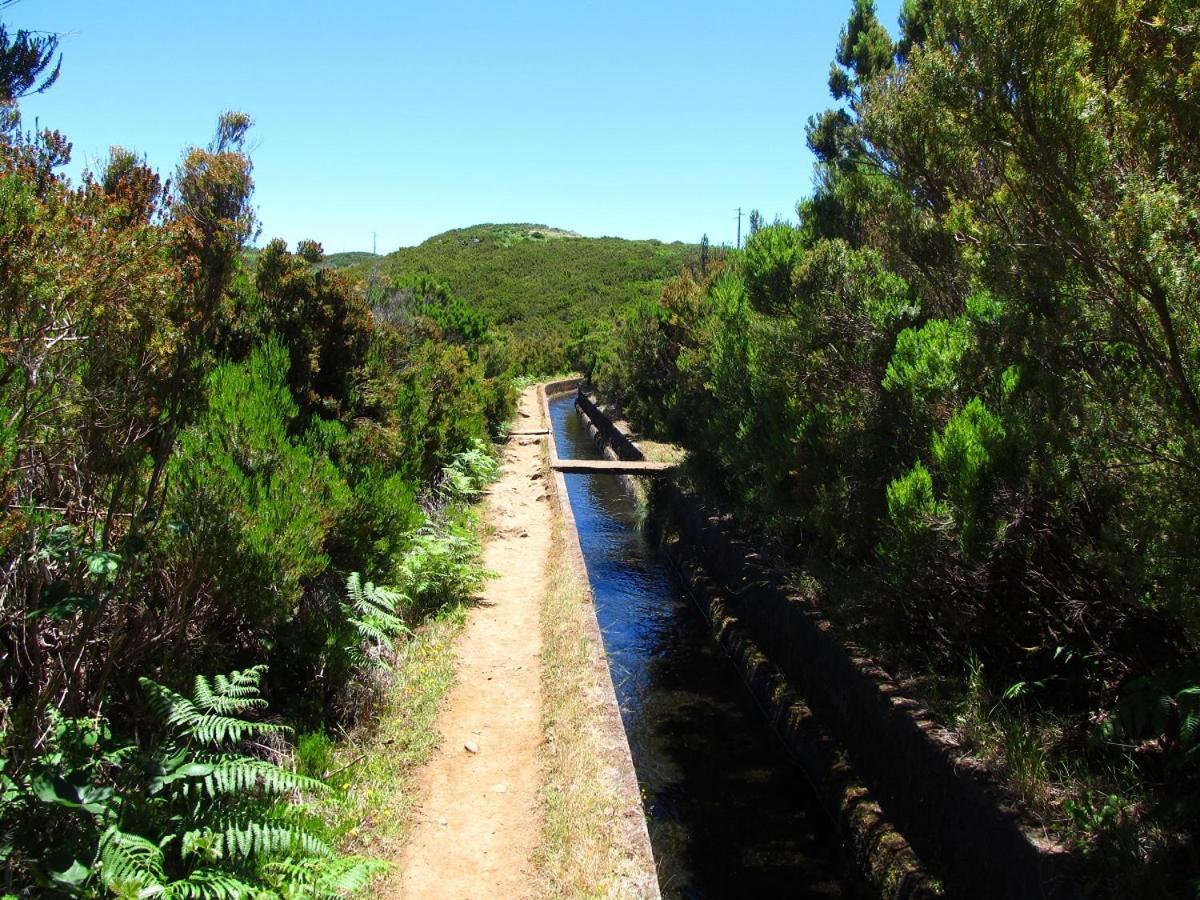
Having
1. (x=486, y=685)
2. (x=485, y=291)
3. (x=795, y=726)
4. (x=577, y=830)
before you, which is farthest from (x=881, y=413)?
(x=485, y=291)

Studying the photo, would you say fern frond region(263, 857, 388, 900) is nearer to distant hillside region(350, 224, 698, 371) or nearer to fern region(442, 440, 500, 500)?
fern region(442, 440, 500, 500)

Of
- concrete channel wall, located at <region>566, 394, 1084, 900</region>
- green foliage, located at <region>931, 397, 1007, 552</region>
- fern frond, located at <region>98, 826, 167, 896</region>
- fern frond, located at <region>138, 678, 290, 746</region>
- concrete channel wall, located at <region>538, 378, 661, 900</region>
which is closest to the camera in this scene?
fern frond, located at <region>98, 826, 167, 896</region>

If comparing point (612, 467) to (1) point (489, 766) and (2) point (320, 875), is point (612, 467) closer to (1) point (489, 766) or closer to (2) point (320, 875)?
(1) point (489, 766)

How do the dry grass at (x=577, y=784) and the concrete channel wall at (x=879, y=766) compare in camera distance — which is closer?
the dry grass at (x=577, y=784)

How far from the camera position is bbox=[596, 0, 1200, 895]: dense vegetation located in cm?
399

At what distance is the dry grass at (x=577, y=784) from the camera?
15.2ft

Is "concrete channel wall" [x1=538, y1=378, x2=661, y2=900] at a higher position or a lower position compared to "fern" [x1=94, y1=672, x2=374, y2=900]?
lower

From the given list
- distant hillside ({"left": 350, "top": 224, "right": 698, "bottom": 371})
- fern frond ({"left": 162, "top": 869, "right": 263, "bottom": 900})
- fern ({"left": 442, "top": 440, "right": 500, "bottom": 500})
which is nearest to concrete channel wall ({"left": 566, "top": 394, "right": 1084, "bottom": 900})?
fern frond ({"left": 162, "top": 869, "right": 263, "bottom": 900})

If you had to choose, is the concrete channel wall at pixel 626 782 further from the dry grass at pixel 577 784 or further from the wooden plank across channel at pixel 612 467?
the wooden plank across channel at pixel 612 467

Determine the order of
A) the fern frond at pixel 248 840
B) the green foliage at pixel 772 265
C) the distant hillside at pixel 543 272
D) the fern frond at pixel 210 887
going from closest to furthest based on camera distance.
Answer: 1. the fern frond at pixel 210 887
2. the fern frond at pixel 248 840
3. the green foliage at pixel 772 265
4. the distant hillside at pixel 543 272

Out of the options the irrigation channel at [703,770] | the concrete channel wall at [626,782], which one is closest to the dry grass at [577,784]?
the concrete channel wall at [626,782]

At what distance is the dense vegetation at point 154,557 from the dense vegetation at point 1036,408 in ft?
13.0

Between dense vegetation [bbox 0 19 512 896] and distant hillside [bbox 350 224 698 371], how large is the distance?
4659cm

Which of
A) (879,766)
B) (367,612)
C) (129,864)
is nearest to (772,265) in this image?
(879,766)
